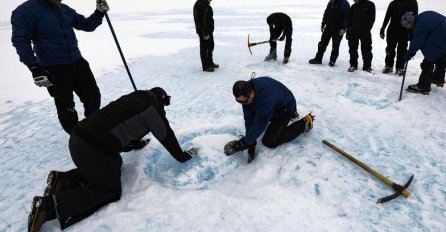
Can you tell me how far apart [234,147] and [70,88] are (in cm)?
225

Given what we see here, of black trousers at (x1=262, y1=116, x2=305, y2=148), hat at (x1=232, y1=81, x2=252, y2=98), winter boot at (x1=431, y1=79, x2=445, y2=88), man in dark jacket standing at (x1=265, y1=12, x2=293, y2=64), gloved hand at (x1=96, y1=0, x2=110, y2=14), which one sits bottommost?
black trousers at (x1=262, y1=116, x2=305, y2=148)

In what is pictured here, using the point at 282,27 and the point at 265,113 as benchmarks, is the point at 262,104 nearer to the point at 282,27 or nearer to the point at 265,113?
the point at 265,113

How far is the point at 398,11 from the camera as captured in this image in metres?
5.62

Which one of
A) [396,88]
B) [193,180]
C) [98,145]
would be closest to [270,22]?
[396,88]

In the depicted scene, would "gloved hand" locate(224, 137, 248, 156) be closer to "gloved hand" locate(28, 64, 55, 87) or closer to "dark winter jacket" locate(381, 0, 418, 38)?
"gloved hand" locate(28, 64, 55, 87)

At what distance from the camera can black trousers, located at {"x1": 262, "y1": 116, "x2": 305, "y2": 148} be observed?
366cm

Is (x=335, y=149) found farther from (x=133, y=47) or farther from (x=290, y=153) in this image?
(x=133, y=47)

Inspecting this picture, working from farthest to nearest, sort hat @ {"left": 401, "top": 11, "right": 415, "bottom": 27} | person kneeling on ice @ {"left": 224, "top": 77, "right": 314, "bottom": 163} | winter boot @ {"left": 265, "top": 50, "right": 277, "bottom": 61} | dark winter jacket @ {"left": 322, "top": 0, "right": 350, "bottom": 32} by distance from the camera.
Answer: winter boot @ {"left": 265, "top": 50, "right": 277, "bottom": 61}, dark winter jacket @ {"left": 322, "top": 0, "right": 350, "bottom": 32}, hat @ {"left": 401, "top": 11, "right": 415, "bottom": 27}, person kneeling on ice @ {"left": 224, "top": 77, "right": 314, "bottom": 163}

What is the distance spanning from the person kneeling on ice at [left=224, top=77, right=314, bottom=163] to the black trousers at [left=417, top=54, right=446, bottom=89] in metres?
2.58

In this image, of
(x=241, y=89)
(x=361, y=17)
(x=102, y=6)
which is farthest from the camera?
(x=361, y=17)

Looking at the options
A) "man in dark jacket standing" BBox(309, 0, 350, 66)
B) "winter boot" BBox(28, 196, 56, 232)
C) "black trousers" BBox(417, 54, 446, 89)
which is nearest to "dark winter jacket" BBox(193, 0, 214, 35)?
"man in dark jacket standing" BBox(309, 0, 350, 66)

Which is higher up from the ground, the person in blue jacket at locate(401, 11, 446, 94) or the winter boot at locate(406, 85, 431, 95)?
the person in blue jacket at locate(401, 11, 446, 94)

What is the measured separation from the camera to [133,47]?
457 inches

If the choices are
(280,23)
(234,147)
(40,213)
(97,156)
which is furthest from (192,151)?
(280,23)
